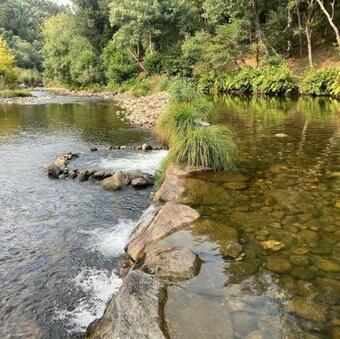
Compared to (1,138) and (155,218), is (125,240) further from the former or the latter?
(1,138)

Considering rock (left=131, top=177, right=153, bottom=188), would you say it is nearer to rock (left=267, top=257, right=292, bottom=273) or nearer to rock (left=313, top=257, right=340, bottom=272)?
rock (left=267, top=257, right=292, bottom=273)

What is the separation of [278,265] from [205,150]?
392 cm

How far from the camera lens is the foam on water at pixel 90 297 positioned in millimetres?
4559

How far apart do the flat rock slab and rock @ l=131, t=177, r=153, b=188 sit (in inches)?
121

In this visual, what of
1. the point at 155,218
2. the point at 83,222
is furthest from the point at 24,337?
the point at 83,222

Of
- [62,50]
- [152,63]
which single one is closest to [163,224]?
[152,63]

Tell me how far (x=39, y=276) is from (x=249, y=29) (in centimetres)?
2761

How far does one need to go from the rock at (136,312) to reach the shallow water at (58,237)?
0.92 meters

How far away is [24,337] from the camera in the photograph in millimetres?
4363

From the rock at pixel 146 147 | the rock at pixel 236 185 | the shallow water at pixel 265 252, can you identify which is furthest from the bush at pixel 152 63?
the rock at pixel 236 185

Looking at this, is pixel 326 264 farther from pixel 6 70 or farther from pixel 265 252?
pixel 6 70

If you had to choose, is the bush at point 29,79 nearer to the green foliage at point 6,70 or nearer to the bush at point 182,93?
the green foliage at point 6,70

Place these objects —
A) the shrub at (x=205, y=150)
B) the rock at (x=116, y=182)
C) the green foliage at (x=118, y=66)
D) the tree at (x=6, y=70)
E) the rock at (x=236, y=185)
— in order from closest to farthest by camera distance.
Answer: the rock at (x=236, y=185), the shrub at (x=205, y=150), the rock at (x=116, y=182), the green foliage at (x=118, y=66), the tree at (x=6, y=70)

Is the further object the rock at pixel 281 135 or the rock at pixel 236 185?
the rock at pixel 281 135
